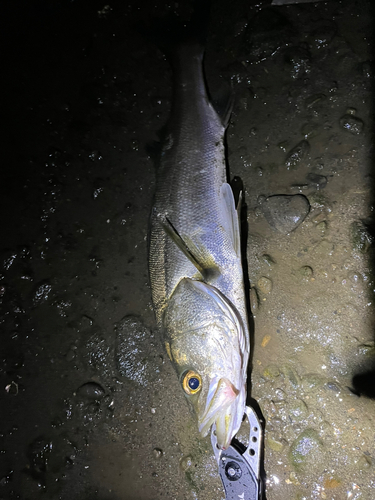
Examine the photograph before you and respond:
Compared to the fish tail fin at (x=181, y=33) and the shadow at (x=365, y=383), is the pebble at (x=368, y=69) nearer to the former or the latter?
the fish tail fin at (x=181, y=33)

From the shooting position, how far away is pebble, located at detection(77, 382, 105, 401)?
2680mm

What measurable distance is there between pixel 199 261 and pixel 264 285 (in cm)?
62

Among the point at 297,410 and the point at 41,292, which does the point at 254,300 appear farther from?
the point at 41,292

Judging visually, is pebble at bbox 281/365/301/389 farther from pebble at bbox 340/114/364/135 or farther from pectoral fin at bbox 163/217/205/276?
pebble at bbox 340/114/364/135

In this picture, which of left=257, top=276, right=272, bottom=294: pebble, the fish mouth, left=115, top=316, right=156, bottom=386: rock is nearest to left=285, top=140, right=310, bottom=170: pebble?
left=257, top=276, right=272, bottom=294: pebble

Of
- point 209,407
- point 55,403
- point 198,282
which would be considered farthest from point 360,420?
point 55,403

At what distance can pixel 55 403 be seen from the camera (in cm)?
274

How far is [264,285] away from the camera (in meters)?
2.47

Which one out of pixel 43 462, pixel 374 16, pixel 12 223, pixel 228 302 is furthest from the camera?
pixel 12 223

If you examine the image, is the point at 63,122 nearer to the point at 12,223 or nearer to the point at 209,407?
the point at 12,223

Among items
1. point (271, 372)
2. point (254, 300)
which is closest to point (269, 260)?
point (254, 300)

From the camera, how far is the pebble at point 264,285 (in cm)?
246

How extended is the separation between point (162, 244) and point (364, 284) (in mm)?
1523

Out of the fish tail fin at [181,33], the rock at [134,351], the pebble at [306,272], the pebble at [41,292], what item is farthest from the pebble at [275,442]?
the fish tail fin at [181,33]
